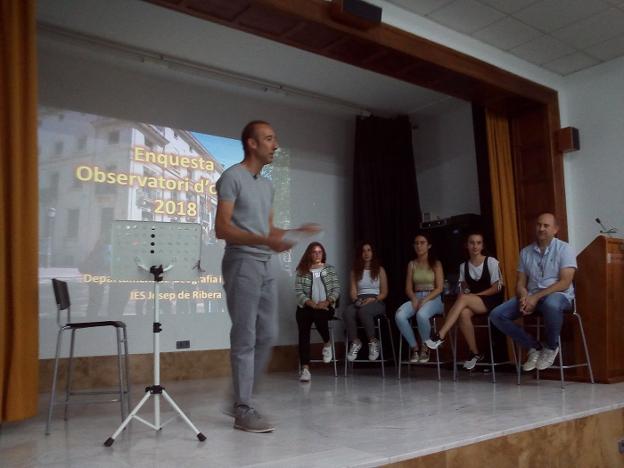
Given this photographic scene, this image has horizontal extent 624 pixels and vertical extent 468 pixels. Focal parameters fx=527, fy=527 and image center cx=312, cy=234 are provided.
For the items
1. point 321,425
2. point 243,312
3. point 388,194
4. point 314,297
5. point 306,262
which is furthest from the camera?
point 388,194

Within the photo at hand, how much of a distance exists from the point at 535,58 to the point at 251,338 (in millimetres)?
3806

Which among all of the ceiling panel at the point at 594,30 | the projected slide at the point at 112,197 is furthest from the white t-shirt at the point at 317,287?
the ceiling panel at the point at 594,30

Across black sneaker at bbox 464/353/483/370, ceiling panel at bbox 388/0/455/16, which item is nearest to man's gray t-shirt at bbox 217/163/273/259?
ceiling panel at bbox 388/0/455/16

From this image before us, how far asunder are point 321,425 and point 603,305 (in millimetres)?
2324

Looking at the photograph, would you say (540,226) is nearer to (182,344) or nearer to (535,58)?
(535,58)

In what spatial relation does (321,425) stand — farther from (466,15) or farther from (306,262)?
(466,15)

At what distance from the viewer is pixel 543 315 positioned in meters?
3.50

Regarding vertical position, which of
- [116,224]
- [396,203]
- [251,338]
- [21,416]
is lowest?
[21,416]

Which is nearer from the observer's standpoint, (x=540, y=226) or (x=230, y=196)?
(x=230, y=196)

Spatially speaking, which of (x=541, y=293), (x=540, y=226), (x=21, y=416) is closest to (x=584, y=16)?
(x=540, y=226)

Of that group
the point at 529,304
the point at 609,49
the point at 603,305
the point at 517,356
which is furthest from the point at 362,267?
the point at 609,49

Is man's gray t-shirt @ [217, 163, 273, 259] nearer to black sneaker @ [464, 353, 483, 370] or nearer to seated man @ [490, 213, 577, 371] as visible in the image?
seated man @ [490, 213, 577, 371]

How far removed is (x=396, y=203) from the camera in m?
5.79

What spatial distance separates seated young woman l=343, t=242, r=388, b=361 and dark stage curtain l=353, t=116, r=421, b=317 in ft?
2.21
